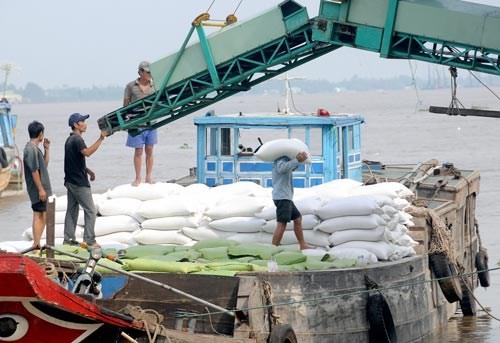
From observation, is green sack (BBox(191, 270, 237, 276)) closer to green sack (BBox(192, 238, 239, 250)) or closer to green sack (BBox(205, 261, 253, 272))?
green sack (BBox(205, 261, 253, 272))

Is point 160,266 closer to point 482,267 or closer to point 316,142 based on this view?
point 316,142

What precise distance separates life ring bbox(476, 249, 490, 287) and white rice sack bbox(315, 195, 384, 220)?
5.60 meters

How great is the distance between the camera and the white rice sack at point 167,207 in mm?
13188

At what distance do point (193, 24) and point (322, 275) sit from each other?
16.5ft

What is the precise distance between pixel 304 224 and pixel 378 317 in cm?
151

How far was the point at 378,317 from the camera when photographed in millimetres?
11789

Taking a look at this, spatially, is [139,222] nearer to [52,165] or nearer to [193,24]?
[193,24]

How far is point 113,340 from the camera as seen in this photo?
30.0 feet

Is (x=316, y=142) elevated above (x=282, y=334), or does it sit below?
above

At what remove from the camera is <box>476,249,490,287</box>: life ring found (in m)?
17.9

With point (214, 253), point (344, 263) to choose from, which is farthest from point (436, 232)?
point (214, 253)

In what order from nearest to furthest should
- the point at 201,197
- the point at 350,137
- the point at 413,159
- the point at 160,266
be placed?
the point at 160,266 < the point at 201,197 < the point at 350,137 < the point at 413,159

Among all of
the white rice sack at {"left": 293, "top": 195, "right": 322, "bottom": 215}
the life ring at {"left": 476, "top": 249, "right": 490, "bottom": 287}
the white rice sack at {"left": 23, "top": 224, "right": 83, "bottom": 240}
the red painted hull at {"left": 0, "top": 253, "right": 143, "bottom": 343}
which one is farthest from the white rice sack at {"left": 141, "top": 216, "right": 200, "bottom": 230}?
the life ring at {"left": 476, "top": 249, "right": 490, "bottom": 287}

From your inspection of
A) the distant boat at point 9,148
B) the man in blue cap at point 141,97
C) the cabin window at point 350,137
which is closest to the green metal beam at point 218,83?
the man in blue cap at point 141,97
